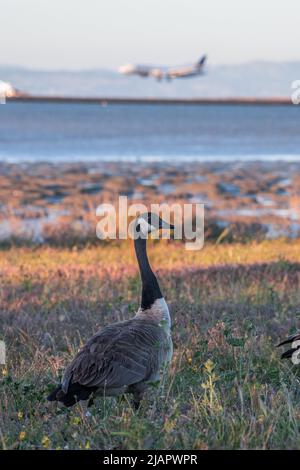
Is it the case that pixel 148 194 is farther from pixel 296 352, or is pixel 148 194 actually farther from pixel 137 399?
pixel 137 399

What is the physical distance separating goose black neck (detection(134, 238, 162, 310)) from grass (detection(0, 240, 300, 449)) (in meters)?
0.63

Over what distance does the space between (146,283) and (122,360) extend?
1243mm

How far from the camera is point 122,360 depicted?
645cm

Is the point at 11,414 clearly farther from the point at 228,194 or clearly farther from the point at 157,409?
the point at 228,194

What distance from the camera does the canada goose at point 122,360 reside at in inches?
246

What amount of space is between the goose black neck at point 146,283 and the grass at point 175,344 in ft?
2.05

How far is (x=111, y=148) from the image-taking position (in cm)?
7694

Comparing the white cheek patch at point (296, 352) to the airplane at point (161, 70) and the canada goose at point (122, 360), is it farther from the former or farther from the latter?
the airplane at point (161, 70)

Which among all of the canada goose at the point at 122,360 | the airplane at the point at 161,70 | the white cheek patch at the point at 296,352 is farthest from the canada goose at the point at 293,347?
the airplane at the point at 161,70

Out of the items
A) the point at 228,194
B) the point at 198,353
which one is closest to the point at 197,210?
the point at 228,194

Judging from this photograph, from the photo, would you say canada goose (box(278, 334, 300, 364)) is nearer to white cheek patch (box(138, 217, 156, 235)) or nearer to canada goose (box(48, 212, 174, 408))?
canada goose (box(48, 212, 174, 408))

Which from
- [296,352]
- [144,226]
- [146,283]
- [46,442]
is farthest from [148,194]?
[46,442]

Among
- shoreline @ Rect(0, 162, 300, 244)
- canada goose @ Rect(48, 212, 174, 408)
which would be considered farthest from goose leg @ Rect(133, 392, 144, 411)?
shoreline @ Rect(0, 162, 300, 244)

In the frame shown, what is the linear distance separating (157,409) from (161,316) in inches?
34.7
